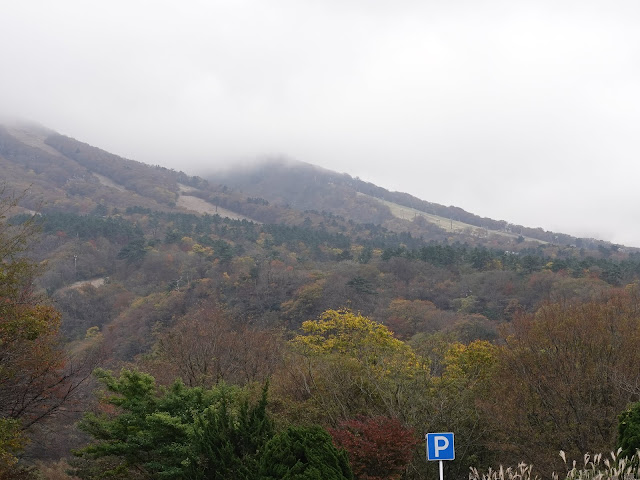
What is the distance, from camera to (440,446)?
7.77 metres

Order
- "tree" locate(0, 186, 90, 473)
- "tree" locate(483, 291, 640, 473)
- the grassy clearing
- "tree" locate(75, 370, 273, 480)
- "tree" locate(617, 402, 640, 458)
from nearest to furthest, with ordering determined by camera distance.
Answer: "tree" locate(617, 402, 640, 458) → "tree" locate(75, 370, 273, 480) → "tree" locate(0, 186, 90, 473) → "tree" locate(483, 291, 640, 473) → the grassy clearing

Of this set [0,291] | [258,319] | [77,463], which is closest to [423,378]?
[77,463]

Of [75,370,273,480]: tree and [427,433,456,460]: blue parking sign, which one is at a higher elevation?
[427,433,456,460]: blue parking sign

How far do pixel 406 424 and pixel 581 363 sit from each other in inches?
204

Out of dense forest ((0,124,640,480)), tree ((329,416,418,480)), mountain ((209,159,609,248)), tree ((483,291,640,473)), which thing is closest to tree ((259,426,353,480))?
dense forest ((0,124,640,480))

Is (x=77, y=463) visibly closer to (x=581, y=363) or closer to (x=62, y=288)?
(x=581, y=363)

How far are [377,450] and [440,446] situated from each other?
8.38 ft

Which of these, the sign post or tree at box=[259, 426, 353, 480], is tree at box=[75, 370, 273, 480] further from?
the sign post

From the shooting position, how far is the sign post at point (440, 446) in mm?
7734

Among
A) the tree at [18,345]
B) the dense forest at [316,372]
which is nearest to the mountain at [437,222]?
the dense forest at [316,372]

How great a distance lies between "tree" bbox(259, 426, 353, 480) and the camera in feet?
21.9

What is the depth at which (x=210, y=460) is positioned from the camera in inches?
367

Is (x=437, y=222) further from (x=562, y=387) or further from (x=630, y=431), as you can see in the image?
(x=630, y=431)

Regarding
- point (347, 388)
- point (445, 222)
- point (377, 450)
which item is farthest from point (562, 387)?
point (445, 222)
